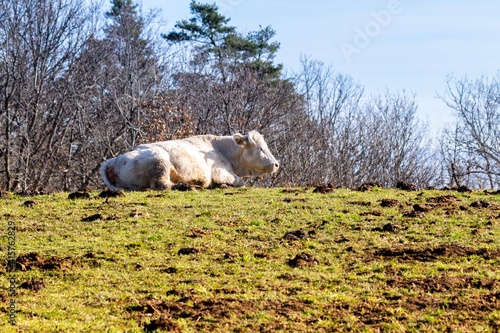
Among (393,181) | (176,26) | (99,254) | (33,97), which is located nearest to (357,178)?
(393,181)

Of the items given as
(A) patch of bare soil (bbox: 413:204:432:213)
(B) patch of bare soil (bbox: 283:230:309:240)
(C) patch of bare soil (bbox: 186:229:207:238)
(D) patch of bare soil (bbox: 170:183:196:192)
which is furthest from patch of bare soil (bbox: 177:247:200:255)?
(D) patch of bare soil (bbox: 170:183:196:192)

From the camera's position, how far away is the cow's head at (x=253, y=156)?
19.9m

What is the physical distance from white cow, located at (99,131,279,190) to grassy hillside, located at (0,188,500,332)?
150 centimetres

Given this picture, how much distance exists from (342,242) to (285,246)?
946 mm

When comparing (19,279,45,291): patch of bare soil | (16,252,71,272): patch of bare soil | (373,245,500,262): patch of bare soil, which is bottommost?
(19,279,45,291): patch of bare soil

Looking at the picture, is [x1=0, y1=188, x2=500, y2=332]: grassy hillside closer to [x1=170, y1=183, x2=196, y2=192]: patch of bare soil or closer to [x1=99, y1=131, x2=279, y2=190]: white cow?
[x1=170, y1=183, x2=196, y2=192]: patch of bare soil

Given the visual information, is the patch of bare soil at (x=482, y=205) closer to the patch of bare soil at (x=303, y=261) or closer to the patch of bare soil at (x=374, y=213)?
the patch of bare soil at (x=374, y=213)

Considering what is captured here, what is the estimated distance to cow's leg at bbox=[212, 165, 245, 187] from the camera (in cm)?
1870

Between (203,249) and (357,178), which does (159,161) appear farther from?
A: (357,178)

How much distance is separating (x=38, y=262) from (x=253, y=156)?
34.4 ft

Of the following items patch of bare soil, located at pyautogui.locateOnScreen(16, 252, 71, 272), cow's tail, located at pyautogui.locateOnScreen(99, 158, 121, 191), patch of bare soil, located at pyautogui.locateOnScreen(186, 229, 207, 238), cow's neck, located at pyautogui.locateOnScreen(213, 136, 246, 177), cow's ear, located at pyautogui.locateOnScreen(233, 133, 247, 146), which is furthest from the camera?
cow's ear, located at pyautogui.locateOnScreen(233, 133, 247, 146)
